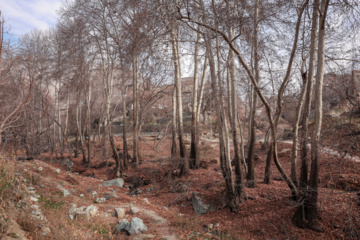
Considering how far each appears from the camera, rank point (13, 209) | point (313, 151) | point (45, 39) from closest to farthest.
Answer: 1. point (13, 209)
2. point (313, 151)
3. point (45, 39)

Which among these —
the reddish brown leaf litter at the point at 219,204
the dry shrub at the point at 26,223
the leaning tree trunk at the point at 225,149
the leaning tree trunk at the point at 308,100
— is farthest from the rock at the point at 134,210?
the leaning tree trunk at the point at 308,100

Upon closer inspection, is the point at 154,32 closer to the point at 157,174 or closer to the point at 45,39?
the point at 157,174

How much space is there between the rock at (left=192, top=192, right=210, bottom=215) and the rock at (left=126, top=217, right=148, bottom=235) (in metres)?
2.00

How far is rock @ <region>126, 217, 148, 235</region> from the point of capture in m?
5.42

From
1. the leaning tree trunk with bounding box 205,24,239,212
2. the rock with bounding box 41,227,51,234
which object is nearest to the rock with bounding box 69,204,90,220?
the rock with bounding box 41,227,51,234

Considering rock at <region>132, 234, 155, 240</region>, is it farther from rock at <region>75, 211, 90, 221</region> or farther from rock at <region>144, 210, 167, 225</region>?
rock at <region>75, 211, 90, 221</region>

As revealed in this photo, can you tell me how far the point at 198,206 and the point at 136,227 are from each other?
2.30 meters

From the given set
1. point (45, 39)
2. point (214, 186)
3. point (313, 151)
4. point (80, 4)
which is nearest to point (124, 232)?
point (214, 186)

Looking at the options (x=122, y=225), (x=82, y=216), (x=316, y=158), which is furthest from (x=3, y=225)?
(x=316, y=158)

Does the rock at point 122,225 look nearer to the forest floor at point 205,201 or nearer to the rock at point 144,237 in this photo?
the forest floor at point 205,201

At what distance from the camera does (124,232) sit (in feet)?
17.8

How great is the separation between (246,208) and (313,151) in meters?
2.56

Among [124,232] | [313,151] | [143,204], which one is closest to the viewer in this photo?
[313,151]

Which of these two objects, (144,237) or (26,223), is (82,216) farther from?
(26,223)
